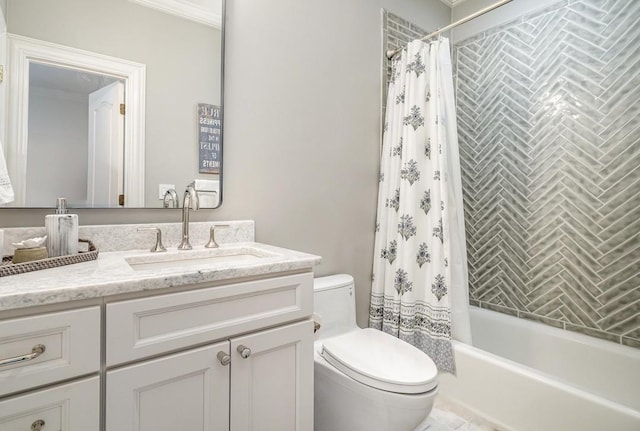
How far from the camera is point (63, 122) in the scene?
114cm

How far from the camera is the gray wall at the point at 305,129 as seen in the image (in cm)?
152

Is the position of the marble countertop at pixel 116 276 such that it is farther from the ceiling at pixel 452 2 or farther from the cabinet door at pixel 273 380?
the ceiling at pixel 452 2

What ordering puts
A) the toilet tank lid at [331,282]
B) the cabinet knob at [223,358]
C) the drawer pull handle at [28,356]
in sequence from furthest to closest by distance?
1. the toilet tank lid at [331,282]
2. the cabinet knob at [223,358]
3. the drawer pull handle at [28,356]

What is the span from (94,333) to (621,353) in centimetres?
238

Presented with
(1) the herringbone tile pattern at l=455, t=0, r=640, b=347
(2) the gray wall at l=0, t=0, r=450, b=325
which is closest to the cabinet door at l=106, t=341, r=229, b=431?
(2) the gray wall at l=0, t=0, r=450, b=325

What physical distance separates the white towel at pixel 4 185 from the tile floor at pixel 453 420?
76.1 inches

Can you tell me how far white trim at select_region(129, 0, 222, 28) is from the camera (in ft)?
4.33

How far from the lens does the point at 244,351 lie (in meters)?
0.93

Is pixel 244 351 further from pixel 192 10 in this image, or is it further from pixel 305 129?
pixel 192 10

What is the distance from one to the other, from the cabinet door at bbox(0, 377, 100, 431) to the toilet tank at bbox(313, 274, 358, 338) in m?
0.96

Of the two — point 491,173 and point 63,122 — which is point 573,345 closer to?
point 491,173

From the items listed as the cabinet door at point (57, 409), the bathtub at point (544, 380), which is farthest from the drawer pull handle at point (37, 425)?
the bathtub at point (544, 380)

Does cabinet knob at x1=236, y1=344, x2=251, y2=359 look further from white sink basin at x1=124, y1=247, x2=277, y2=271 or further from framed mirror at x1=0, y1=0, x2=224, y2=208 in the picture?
framed mirror at x1=0, y1=0, x2=224, y2=208

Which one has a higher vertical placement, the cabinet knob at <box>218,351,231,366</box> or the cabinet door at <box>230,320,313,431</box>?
the cabinet knob at <box>218,351,231,366</box>
